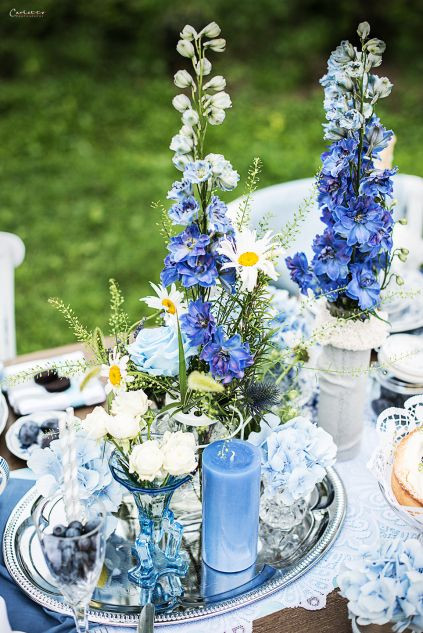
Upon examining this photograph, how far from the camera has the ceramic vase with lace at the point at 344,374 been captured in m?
1.71

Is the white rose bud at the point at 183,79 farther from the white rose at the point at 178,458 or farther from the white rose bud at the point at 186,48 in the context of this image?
the white rose at the point at 178,458

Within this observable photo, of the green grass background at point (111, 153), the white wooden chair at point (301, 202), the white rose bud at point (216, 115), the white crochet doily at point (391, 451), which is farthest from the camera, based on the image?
the green grass background at point (111, 153)

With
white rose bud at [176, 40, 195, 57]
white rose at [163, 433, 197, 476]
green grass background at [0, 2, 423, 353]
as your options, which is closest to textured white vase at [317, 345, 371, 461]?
white rose at [163, 433, 197, 476]

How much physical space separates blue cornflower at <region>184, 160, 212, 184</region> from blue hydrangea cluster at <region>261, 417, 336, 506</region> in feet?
1.73

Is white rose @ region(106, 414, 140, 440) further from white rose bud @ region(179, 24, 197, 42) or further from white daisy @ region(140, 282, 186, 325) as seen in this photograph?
white rose bud @ region(179, 24, 197, 42)

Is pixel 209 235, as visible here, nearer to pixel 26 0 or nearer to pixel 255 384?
pixel 255 384

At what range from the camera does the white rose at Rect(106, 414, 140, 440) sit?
1.32m

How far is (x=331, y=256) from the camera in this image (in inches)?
64.0

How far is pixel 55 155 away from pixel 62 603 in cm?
463

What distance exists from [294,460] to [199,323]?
344 millimetres

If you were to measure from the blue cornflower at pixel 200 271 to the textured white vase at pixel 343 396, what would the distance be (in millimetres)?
485

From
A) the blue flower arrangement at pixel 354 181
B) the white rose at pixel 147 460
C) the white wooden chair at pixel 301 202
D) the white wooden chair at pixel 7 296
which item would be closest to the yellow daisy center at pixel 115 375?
the white rose at pixel 147 460

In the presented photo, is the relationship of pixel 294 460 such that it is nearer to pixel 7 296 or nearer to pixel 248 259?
pixel 248 259

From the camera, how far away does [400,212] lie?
3029 mm
